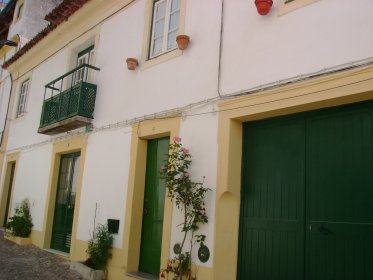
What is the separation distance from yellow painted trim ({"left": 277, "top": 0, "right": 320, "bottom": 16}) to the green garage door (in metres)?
1.39

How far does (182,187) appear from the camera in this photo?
5773mm

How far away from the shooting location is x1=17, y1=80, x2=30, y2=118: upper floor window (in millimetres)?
13384

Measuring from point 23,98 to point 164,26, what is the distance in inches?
322

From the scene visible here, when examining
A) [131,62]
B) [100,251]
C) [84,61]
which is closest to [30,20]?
[84,61]

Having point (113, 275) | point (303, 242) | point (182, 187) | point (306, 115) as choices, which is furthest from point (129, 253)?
point (306, 115)

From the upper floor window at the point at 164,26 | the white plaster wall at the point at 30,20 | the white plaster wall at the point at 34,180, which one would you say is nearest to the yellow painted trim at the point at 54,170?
the white plaster wall at the point at 34,180

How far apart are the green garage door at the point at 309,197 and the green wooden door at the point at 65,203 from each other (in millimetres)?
5367

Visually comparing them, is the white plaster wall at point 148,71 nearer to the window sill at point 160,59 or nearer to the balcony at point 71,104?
the window sill at point 160,59

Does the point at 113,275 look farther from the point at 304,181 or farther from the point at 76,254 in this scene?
the point at 304,181

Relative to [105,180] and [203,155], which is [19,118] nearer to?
[105,180]

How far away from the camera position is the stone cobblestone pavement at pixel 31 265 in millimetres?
7195

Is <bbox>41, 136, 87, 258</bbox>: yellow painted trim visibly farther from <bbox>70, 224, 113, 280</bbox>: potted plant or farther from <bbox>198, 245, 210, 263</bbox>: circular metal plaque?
<bbox>198, 245, 210, 263</bbox>: circular metal plaque

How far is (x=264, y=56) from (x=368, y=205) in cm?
233

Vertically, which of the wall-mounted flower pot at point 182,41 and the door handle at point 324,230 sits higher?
the wall-mounted flower pot at point 182,41
